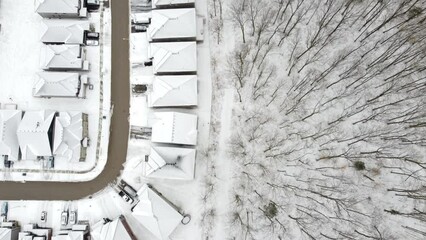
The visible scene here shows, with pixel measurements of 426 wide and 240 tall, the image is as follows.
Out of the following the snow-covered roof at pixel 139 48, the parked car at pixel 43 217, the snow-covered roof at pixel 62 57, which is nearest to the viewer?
the parked car at pixel 43 217

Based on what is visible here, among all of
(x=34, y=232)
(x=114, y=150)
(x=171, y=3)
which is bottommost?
(x=34, y=232)

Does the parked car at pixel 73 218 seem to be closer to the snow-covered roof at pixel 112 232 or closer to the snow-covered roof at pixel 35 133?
the snow-covered roof at pixel 112 232

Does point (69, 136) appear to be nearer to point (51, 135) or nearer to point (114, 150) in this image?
point (51, 135)

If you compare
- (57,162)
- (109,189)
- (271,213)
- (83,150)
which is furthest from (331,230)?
(57,162)

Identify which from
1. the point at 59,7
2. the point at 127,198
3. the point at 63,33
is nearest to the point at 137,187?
the point at 127,198

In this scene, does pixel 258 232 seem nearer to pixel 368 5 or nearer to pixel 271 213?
pixel 271 213

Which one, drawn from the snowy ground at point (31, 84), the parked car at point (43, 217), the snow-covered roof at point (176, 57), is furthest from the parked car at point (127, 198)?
the snow-covered roof at point (176, 57)
